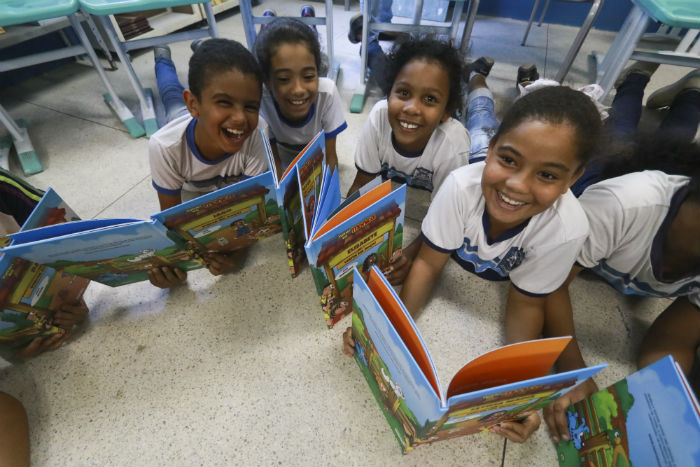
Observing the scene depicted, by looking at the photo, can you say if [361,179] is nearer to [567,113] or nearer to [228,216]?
[228,216]

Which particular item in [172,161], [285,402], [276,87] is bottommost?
[285,402]

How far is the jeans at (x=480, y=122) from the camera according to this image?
1501mm

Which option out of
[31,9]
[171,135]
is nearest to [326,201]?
[171,135]

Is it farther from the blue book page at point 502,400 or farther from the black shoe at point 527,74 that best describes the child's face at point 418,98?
the black shoe at point 527,74

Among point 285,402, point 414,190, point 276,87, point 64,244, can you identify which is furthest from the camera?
point 414,190

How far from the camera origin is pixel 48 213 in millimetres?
851

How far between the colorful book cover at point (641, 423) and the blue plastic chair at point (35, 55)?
7.34ft

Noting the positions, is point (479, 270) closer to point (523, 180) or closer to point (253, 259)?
point (523, 180)

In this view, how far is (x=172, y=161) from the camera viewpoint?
3.61 feet

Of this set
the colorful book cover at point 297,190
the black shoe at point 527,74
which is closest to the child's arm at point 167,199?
the colorful book cover at point 297,190

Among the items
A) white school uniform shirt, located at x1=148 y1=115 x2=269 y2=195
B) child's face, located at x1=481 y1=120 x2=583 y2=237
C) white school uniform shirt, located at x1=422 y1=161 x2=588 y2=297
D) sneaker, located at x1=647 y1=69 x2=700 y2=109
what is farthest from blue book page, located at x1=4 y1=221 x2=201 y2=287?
sneaker, located at x1=647 y1=69 x2=700 y2=109

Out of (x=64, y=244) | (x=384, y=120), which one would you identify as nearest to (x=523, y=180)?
(x=384, y=120)

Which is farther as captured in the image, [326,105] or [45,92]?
[45,92]

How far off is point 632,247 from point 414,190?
840 millimetres
